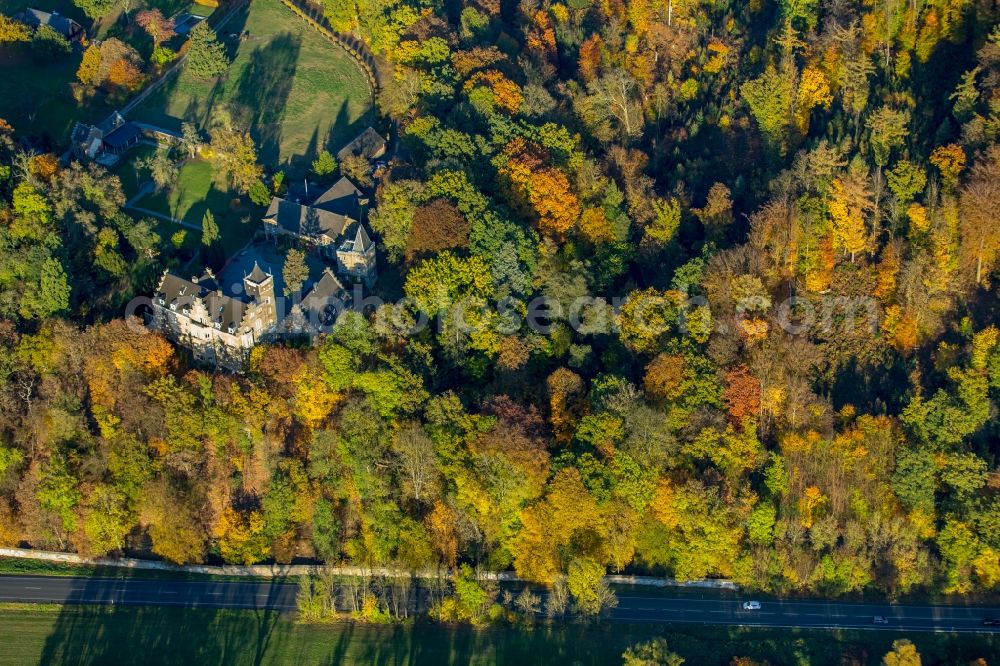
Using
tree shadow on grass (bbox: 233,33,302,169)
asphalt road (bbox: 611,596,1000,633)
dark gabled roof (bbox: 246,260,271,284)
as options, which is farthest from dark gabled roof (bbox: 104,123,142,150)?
asphalt road (bbox: 611,596,1000,633)

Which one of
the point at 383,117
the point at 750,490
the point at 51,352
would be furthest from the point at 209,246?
the point at 750,490

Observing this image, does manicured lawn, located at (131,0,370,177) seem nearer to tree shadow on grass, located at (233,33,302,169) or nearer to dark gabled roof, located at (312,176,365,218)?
tree shadow on grass, located at (233,33,302,169)

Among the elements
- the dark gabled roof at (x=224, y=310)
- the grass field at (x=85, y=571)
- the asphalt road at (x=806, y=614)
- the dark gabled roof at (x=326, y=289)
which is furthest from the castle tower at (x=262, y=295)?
the asphalt road at (x=806, y=614)

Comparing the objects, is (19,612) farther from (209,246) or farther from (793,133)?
(793,133)

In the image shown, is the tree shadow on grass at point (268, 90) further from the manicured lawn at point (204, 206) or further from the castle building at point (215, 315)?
the castle building at point (215, 315)

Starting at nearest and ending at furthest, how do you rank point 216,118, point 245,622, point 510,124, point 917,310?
point 245,622 < point 917,310 < point 510,124 < point 216,118

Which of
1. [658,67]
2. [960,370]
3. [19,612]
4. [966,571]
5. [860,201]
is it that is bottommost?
[19,612]
